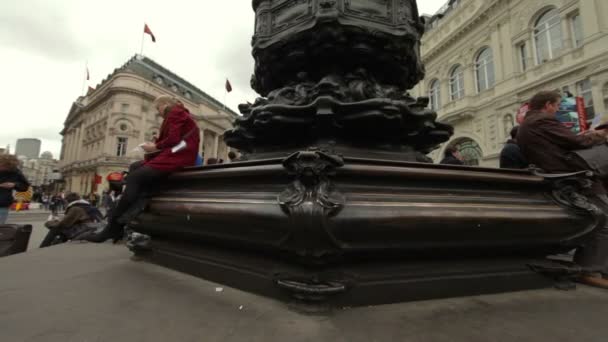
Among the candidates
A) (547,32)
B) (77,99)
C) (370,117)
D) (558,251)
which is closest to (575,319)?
(558,251)

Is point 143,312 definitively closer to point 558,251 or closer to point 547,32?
point 558,251

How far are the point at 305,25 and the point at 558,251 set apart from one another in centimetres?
234

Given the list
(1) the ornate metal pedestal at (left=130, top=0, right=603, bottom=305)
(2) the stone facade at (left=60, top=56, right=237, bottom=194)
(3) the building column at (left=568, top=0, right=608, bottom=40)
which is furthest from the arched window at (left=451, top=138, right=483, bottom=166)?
(2) the stone facade at (left=60, top=56, right=237, bottom=194)

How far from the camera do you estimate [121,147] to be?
38.8 m

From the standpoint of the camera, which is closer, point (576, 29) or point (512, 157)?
point (512, 157)

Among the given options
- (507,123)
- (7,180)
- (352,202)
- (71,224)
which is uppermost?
(507,123)

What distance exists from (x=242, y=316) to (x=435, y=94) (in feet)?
79.6

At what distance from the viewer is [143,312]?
1217mm

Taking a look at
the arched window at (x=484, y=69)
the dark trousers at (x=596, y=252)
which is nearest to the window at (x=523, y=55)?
the arched window at (x=484, y=69)

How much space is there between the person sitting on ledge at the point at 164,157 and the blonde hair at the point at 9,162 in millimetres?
2706

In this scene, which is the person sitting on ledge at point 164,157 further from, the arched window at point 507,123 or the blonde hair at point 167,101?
the arched window at point 507,123

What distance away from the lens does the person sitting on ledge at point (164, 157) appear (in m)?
2.04

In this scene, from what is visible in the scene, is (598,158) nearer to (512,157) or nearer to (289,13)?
(512,157)

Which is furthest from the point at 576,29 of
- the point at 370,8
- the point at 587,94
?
the point at 370,8
